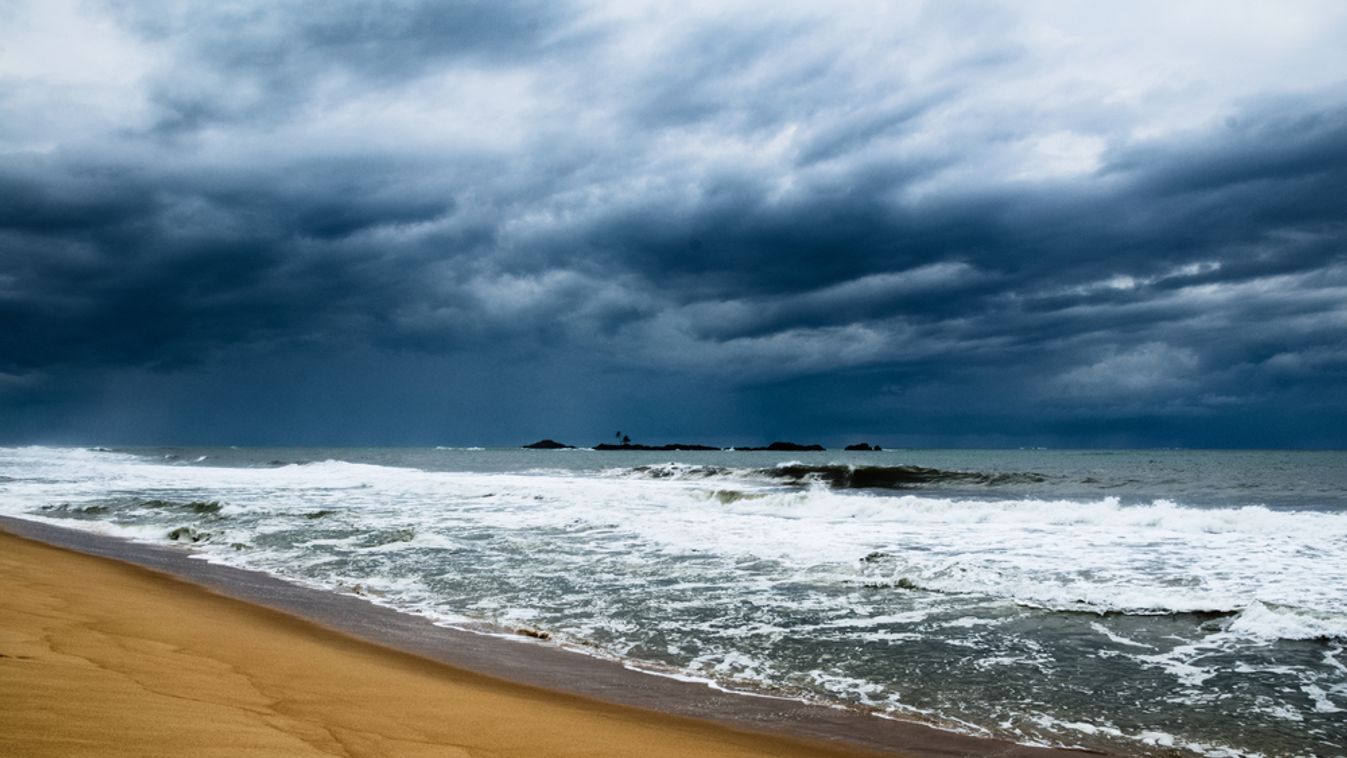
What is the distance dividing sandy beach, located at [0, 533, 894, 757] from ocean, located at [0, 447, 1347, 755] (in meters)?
1.50

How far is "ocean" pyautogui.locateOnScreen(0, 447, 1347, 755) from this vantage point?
223 inches

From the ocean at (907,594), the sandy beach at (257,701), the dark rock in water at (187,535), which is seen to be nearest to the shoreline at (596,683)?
the sandy beach at (257,701)

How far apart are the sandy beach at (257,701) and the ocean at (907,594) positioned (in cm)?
150

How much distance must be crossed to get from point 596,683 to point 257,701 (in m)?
2.53

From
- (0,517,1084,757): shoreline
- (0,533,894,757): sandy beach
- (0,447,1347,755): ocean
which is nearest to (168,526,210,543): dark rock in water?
(0,447,1347,755): ocean

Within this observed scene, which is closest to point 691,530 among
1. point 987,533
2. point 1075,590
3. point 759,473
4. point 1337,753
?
point 987,533

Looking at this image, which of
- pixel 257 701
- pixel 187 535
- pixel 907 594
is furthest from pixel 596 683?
pixel 187 535

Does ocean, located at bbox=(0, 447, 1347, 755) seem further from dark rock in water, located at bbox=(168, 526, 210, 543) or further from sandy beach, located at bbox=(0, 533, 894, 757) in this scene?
sandy beach, located at bbox=(0, 533, 894, 757)

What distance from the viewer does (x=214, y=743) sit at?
3010 millimetres

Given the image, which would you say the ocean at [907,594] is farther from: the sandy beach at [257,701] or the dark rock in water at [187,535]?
the sandy beach at [257,701]

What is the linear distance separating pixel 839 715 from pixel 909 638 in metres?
2.33

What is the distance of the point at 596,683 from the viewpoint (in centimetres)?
602

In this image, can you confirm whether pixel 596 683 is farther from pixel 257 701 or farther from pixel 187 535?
pixel 187 535

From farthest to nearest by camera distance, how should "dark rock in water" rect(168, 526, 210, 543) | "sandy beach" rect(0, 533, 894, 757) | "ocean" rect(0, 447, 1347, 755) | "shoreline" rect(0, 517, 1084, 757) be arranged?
1. "dark rock in water" rect(168, 526, 210, 543)
2. "ocean" rect(0, 447, 1347, 755)
3. "shoreline" rect(0, 517, 1084, 757)
4. "sandy beach" rect(0, 533, 894, 757)
